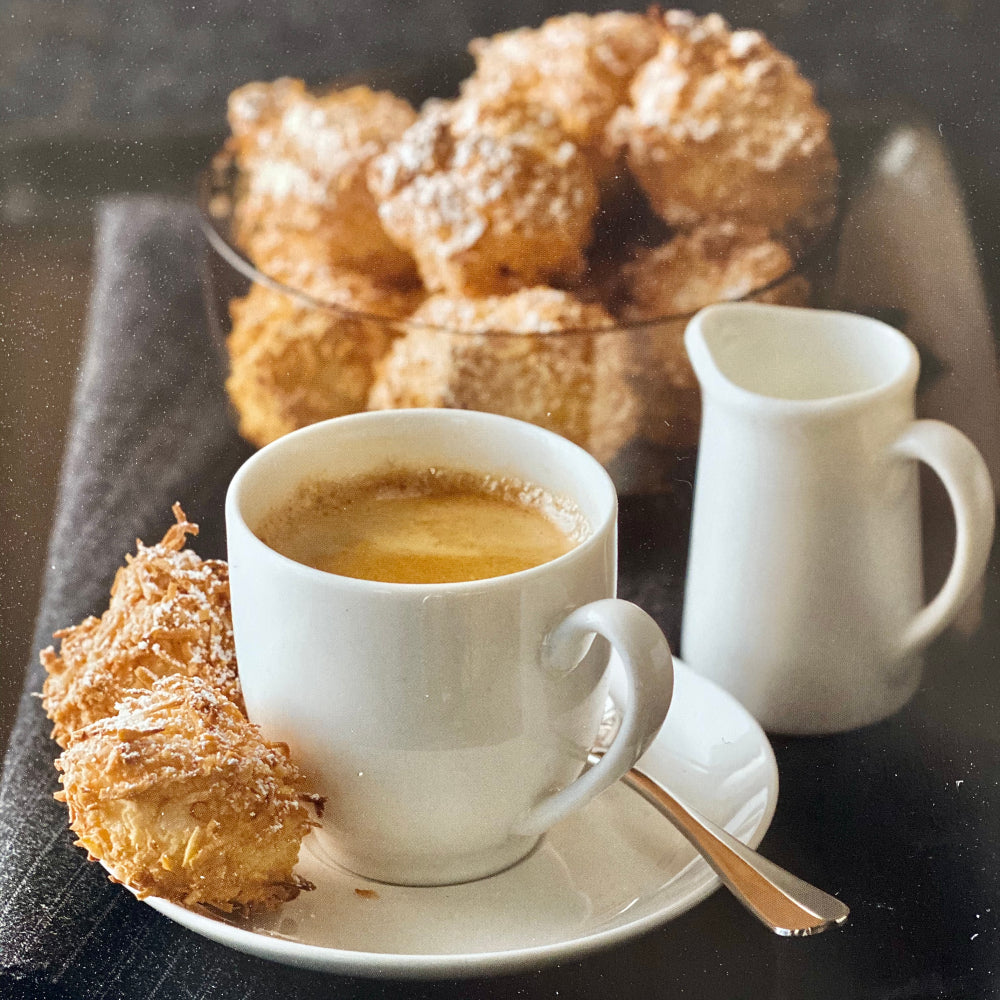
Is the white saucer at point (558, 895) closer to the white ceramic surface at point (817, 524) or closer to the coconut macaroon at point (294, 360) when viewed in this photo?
the white ceramic surface at point (817, 524)

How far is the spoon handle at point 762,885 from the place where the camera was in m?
0.33

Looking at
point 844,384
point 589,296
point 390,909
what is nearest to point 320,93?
point 589,296

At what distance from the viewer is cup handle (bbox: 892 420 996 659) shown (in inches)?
16.7

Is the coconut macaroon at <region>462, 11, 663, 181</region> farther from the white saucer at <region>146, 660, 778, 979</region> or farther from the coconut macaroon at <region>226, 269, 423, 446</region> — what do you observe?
the white saucer at <region>146, 660, 778, 979</region>

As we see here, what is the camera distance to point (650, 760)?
414 mm

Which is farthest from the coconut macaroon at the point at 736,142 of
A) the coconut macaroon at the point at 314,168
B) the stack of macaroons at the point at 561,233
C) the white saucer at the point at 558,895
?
the white saucer at the point at 558,895

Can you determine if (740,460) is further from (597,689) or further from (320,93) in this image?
(320,93)

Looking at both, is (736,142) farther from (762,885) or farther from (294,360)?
(762,885)

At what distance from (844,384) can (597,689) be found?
7.7 inches

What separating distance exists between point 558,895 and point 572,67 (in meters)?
0.42

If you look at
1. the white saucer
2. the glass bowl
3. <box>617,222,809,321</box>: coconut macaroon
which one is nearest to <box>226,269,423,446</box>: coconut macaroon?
the glass bowl

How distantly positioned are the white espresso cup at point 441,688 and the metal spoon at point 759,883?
1.5 inches

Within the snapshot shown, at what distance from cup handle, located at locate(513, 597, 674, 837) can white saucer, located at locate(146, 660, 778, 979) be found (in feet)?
0.11

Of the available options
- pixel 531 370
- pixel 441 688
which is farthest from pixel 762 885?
pixel 531 370
